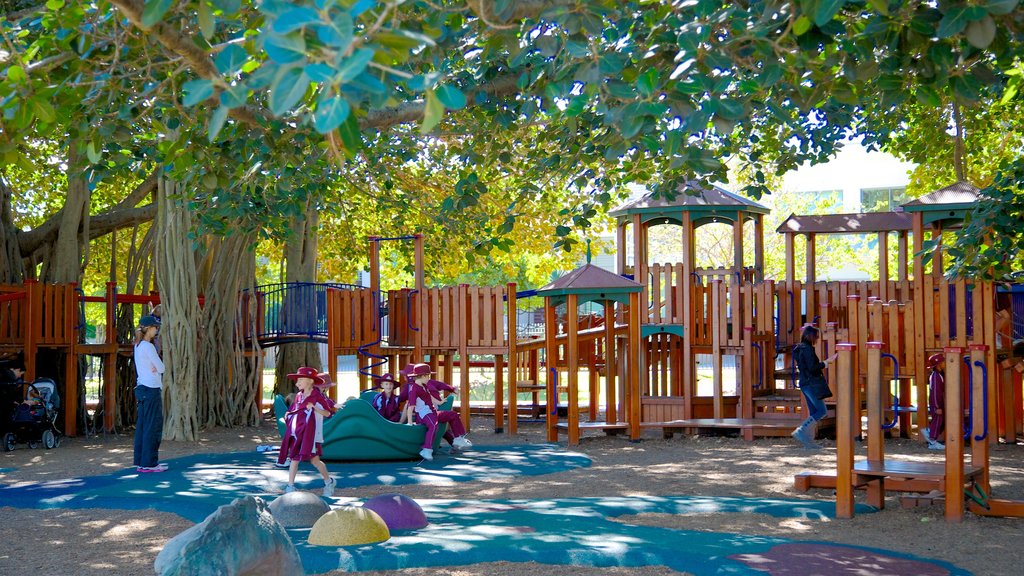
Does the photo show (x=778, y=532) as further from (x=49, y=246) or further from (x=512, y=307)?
(x=49, y=246)

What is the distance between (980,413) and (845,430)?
3.37 ft

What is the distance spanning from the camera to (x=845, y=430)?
8172mm

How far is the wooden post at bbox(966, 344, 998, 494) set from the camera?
26.0ft

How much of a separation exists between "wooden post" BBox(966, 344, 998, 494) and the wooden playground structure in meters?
3.79

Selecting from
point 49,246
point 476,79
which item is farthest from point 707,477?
point 49,246

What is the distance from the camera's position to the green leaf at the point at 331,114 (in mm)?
3040

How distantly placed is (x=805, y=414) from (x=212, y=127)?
41.5 feet

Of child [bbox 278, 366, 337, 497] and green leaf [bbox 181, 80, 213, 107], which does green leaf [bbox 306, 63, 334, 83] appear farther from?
child [bbox 278, 366, 337, 497]

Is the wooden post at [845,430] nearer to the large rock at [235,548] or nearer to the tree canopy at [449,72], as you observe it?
the tree canopy at [449,72]

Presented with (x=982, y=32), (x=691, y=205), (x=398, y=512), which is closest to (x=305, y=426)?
(x=398, y=512)

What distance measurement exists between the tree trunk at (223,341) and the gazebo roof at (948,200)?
34.9ft

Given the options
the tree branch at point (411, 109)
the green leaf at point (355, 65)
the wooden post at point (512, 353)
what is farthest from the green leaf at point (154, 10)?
the wooden post at point (512, 353)

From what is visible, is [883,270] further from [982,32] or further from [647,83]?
[647,83]

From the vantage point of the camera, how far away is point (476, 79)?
909cm
